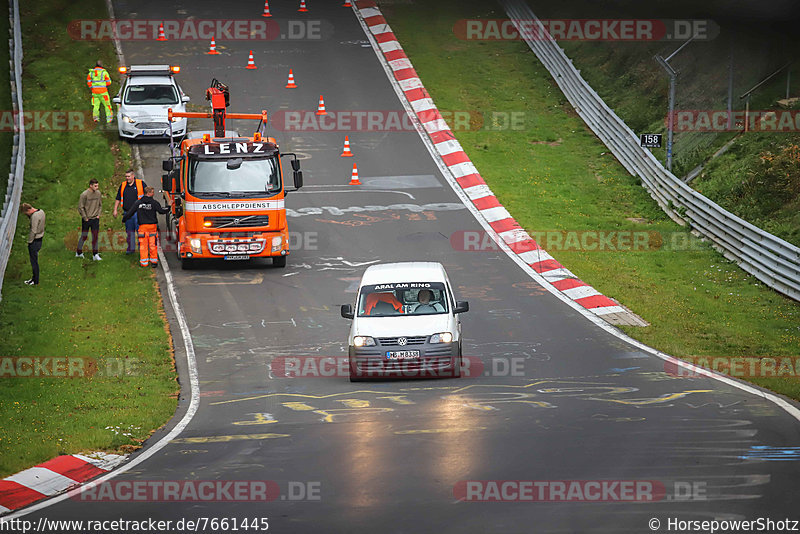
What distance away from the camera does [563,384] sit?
1669 centimetres

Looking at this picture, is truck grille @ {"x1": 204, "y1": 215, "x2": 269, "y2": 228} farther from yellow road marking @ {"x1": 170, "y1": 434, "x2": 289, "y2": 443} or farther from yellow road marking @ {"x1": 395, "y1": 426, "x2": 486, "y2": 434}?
yellow road marking @ {"x1": 395, "y1": 426, "x2": 486, "y2": 434}

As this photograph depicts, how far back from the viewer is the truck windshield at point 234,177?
2445cm

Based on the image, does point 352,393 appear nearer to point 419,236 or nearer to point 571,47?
point 419,236

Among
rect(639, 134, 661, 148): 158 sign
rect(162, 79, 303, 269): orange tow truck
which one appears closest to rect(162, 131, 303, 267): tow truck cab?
rect(162, 79, 303, 269): orange tow truck

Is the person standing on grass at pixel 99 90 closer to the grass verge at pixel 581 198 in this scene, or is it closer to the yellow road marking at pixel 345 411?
the grass verge at pixel 581 198

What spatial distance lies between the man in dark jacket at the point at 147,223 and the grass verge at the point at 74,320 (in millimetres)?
360

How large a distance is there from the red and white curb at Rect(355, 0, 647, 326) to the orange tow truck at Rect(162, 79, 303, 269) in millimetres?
5945

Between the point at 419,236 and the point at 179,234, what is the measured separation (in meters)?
5.89

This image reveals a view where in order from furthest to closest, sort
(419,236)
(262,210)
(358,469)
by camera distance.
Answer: (419,236)
(262,210)
(358,469)

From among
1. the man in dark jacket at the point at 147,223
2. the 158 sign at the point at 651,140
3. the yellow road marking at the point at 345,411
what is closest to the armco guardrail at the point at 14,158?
the man in dark jacket at the point at 147,223

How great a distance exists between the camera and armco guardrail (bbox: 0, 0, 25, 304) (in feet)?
79.6

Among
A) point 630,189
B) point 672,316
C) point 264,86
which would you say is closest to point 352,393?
point 672,316

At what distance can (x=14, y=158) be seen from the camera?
30.1 meters

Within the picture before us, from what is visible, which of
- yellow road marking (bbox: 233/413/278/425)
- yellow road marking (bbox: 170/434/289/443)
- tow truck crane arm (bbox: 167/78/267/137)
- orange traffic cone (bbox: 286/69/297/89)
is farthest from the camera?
orange traffic cone (bbox: 286/69/297/89)
